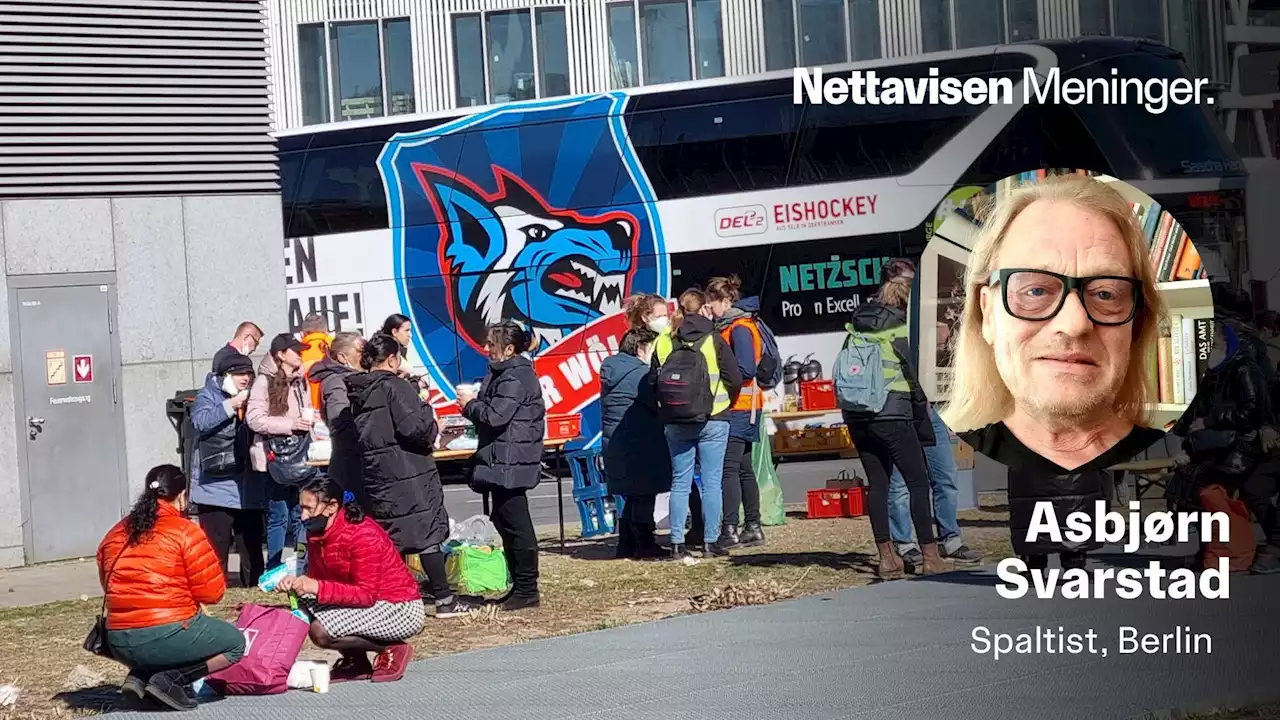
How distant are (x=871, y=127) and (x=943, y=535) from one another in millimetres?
5055

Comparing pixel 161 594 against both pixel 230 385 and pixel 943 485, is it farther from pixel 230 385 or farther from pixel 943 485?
pixel 943 485

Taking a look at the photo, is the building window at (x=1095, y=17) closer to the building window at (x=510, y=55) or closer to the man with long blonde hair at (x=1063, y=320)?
the man with long blonde hair at (x=1063, y=320)

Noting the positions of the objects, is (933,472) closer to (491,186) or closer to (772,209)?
(772,209)

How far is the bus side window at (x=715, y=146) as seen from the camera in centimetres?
2011

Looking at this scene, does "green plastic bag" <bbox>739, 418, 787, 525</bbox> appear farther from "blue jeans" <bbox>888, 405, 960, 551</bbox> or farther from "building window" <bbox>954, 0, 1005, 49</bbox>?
"building window" <bbox>954, 0, 1005, 49</bbox>

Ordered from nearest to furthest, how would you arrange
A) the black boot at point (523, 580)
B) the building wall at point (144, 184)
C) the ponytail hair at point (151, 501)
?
the ponytail hair at point (151, 501) < the black boot at point (523, 580) < the building wall at point (144, 184)

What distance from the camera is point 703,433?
1279 cm

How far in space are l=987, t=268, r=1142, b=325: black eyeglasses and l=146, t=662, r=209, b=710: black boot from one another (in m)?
4.06

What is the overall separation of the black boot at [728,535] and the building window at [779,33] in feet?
16.1

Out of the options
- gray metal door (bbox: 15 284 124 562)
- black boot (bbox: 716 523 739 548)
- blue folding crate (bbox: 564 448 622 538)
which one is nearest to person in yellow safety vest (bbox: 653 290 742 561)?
black boot (bbox: 716 523 739 548)

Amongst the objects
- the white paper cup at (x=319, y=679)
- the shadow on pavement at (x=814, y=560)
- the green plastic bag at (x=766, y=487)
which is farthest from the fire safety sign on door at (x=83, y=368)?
the white paper cup at (x=319, y=679)

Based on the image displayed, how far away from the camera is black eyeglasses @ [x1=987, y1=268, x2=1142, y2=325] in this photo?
236 inches

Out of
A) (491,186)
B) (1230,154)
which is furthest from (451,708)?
(491,186)

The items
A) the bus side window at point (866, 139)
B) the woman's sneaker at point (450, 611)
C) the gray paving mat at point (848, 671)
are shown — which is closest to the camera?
Answer: the gray paving mat at point (848, 671)
